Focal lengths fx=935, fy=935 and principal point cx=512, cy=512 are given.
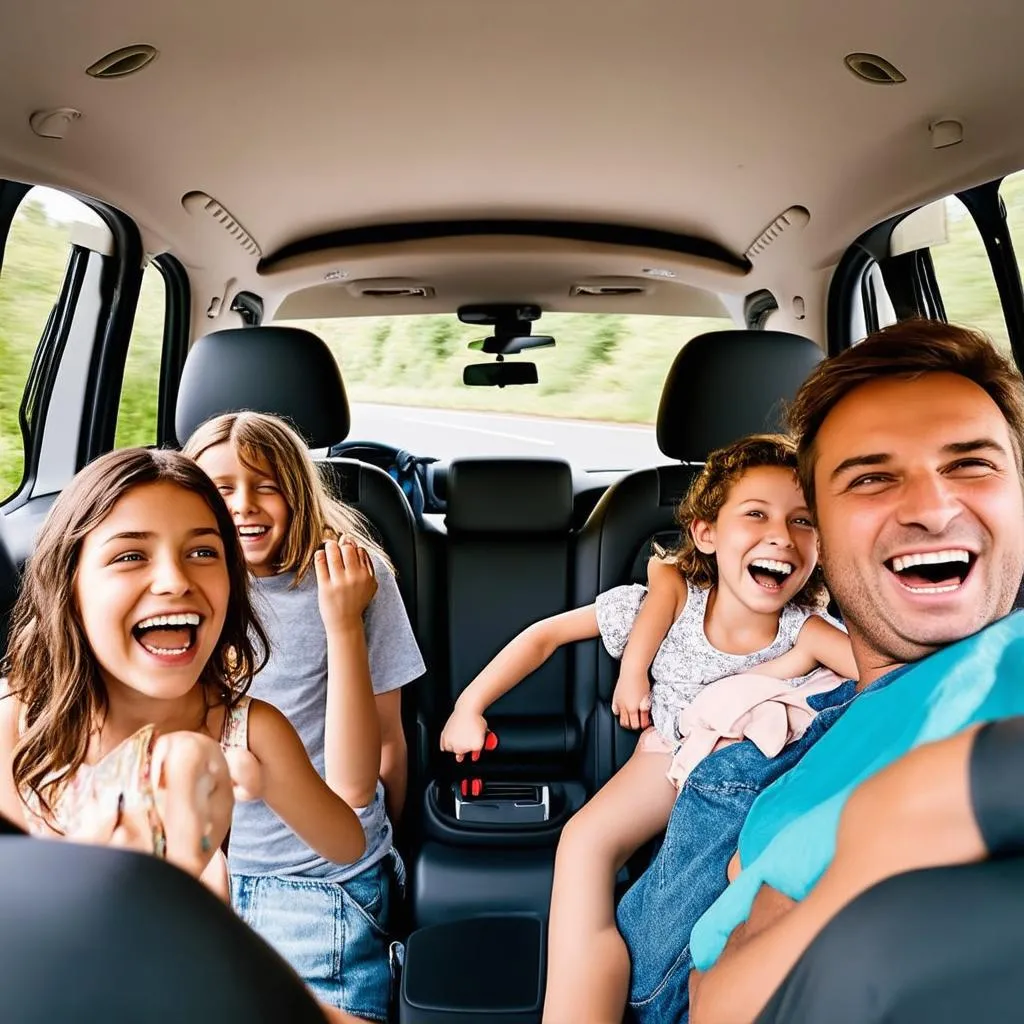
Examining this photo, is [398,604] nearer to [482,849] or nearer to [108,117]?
[482,849]

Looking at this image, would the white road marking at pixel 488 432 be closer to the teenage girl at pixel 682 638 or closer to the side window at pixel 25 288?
the side window at pixel 25 288

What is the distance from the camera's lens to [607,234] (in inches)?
120

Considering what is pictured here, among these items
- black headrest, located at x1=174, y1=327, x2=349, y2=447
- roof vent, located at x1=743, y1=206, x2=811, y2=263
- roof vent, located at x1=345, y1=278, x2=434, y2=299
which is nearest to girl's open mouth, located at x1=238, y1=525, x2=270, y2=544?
black headrest, located at x1=174, y1=327, x2=349, y2=447

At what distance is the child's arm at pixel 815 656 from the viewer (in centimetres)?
183

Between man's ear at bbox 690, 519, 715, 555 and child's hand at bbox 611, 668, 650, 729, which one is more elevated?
man's ear at bbox 690, 519, 715, 555

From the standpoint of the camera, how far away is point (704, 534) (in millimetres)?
1959

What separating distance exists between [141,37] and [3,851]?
1.75m

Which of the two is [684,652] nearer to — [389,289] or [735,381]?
[735,381]

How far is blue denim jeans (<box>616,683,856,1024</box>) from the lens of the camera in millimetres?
1337

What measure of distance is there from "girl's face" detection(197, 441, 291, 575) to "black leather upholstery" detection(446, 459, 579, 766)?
0.75m

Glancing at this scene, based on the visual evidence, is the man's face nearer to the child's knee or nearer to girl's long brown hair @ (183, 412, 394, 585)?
the child's knee

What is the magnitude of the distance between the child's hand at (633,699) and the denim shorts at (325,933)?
0.71 m

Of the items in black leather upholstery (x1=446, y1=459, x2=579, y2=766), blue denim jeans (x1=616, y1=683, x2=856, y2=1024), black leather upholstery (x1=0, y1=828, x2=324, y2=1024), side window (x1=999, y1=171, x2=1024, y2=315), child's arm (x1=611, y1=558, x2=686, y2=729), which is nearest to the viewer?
black leather upholstery (x1=0, y1=828, x2=324, y2=1024)

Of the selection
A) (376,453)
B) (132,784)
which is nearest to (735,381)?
(376,453)
